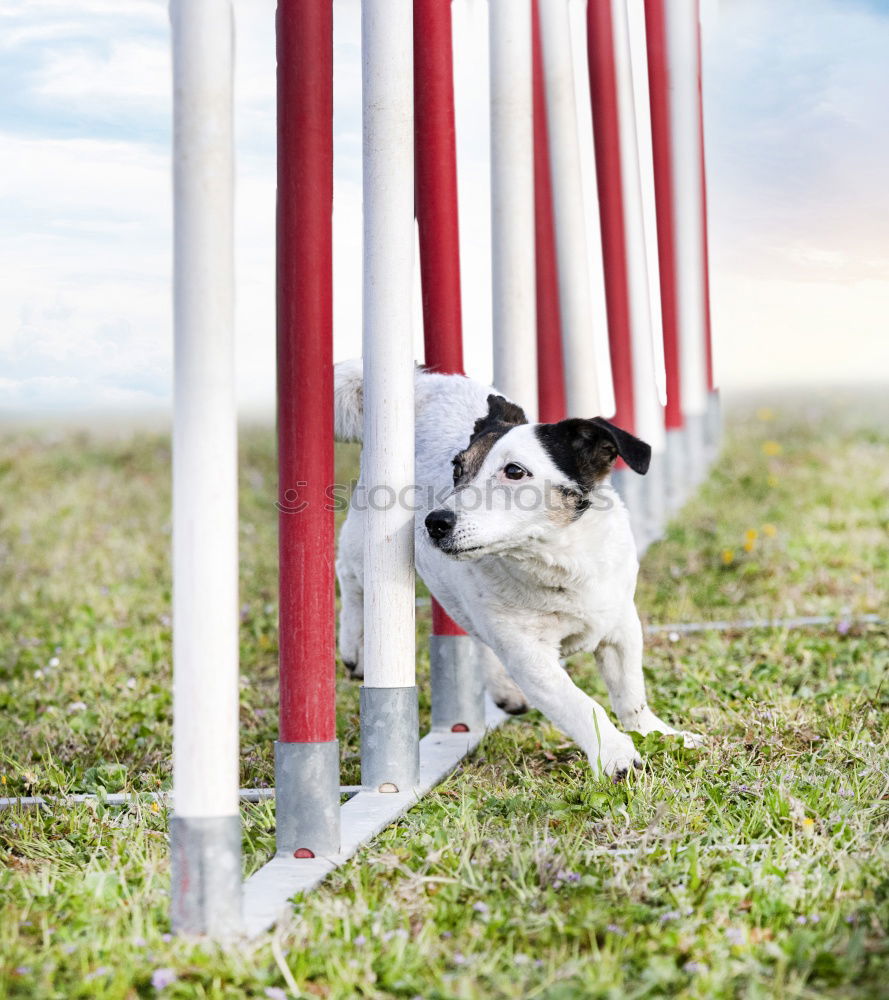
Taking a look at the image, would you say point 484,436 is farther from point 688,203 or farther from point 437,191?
point 688,203

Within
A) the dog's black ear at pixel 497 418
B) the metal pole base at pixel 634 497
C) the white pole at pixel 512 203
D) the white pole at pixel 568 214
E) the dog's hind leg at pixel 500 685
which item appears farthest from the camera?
the metal pole base at pixel 634 497

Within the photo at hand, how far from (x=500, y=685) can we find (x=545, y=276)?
3.24 meters

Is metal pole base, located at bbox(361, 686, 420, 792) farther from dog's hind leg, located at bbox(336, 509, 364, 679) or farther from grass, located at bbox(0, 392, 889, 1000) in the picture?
dog's hind leg, located at bbox(336, 509, 364, 679)

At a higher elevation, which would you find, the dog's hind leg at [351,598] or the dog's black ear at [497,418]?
the dog's black ear at [497,418]

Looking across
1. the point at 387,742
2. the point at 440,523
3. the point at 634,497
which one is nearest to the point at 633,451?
the point at 440,523

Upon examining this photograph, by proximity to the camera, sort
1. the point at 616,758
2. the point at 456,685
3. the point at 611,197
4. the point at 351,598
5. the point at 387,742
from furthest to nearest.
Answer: the point at 611,197 < the point at 351,598 < the point at 456,685 < the point at 387,742 < the point at 616,758

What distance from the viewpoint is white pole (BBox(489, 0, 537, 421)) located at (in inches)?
198

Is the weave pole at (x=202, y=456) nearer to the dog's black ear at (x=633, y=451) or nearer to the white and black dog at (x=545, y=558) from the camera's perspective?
the white and black dog at (x=545, y=558)

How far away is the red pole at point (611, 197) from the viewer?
26.2 feet

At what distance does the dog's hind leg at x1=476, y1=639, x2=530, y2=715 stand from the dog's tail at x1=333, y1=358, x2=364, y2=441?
39.1 inches

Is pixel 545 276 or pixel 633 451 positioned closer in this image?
pixel 633 451

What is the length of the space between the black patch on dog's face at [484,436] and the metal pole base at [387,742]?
72 centimetres

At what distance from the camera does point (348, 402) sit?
4.75 m

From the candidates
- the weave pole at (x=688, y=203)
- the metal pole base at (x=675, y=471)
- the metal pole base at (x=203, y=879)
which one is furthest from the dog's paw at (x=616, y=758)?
the weave pole at (x=688, y=203)
